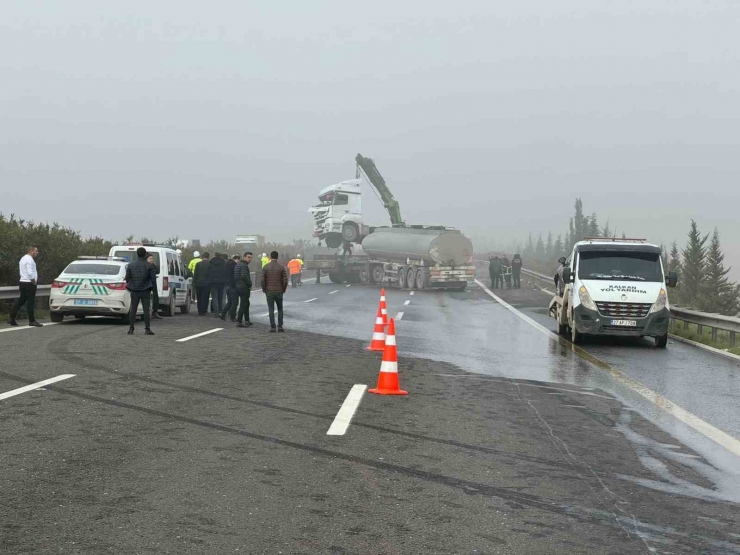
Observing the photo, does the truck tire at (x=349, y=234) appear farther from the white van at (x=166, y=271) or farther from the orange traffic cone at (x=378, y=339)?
the orange traffic cone at (x=378, y=339)

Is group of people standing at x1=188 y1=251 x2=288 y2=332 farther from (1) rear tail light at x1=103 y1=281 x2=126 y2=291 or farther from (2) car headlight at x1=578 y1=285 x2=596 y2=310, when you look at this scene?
(2) car headlight at x1=578 y1=285 x2=596 y2=310

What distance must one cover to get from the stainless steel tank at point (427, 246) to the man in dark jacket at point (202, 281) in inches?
787

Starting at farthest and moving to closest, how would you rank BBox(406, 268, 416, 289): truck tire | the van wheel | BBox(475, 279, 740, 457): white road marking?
1. BBox(406, 268, 416, 289): truck tire
2. the van wheel
3. BBox(475, 279, 740, 457): white road marking

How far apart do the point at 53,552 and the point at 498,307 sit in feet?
88.0

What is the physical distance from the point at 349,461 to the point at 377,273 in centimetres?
4202

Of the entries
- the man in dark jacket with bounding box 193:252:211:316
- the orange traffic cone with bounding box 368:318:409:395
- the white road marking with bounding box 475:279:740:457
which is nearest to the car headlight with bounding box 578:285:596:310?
the white road marking with bounding box 475:279:740:457

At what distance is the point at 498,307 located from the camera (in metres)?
30.4

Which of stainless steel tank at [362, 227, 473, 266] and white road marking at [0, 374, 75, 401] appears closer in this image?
white road marking at [0, 374, 75, 401]

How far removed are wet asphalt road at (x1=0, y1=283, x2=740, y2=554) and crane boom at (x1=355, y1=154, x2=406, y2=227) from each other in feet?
131

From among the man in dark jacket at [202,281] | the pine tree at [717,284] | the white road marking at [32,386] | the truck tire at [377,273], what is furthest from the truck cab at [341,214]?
the pine tree at [717,284]

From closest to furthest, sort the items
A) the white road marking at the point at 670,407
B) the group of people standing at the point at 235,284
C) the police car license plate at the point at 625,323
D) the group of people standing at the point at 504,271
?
the white road marking at the point at 670,407 < the police car license plate at the point at 625,323 < the group of people standing at the point at 235,284 < the group of people standing at the point at 504,271

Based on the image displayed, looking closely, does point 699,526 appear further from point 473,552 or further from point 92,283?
point 92,283

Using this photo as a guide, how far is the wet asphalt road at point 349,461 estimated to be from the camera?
470 centimetres

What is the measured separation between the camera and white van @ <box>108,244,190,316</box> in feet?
73.8
